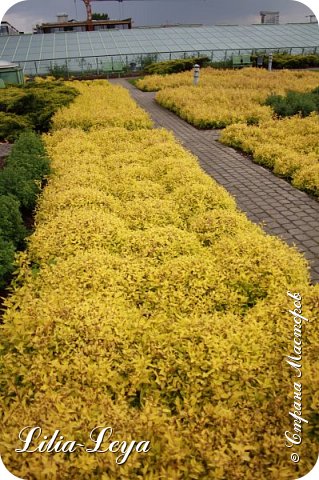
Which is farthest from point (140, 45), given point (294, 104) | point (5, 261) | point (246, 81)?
point (5, 261)

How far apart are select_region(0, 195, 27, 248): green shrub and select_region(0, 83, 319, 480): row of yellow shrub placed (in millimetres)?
433

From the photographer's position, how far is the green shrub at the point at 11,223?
16.8 feet

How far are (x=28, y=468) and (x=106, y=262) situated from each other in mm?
2295

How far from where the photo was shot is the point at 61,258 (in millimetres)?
4613

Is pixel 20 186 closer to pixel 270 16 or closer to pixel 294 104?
pixel 294 104

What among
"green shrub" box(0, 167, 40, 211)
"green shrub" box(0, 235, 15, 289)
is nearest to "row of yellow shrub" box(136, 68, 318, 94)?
"green shrub" box(0, 167, 40, 211)

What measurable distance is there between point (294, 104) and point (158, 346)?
11.8 metres

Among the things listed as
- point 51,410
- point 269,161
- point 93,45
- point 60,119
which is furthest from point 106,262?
point 93,45

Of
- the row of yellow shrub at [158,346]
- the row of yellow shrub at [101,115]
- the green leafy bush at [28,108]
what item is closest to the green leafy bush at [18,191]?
the row of yellow shrub at [158,346]

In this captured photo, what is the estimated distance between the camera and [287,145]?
31.7 ft

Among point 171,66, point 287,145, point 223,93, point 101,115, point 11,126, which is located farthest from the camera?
point 171,66

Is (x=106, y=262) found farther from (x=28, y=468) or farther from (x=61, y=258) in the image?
(x=28, y=468)

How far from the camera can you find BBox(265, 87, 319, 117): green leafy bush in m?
12.6

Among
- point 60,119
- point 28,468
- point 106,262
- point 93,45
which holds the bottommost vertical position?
point 28,468
